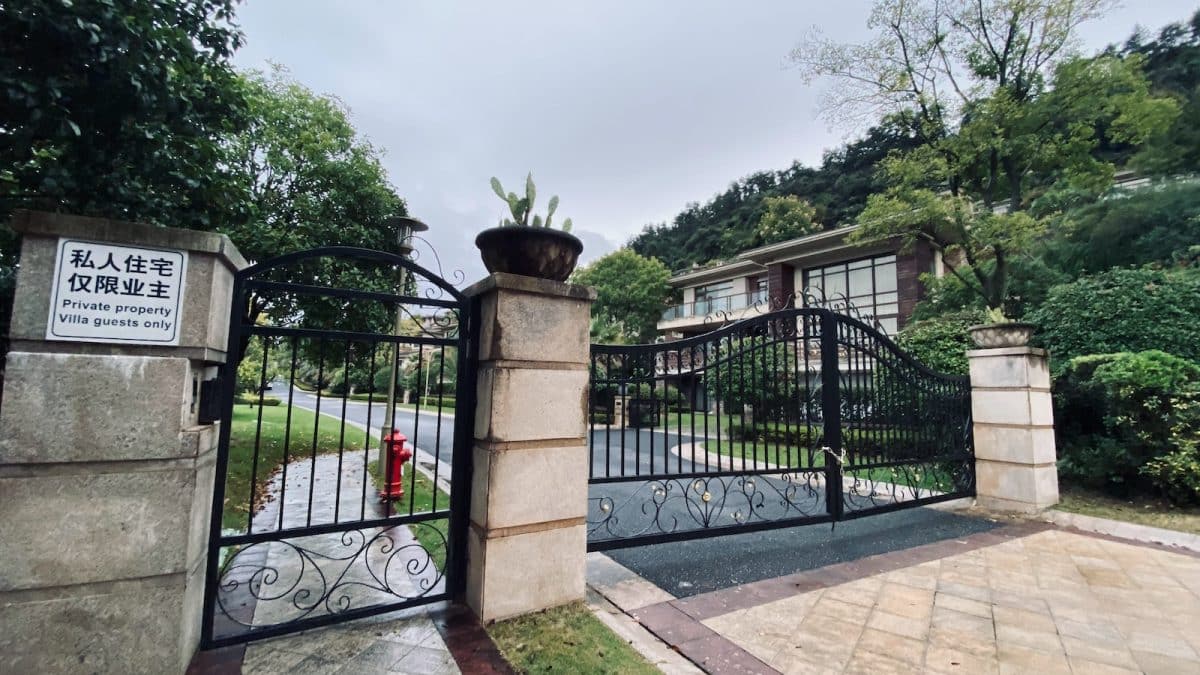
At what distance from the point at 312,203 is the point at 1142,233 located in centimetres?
1533

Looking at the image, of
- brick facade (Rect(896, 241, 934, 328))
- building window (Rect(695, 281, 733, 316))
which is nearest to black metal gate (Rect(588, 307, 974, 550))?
brick facade (Rect(896, 241, 934, 328))

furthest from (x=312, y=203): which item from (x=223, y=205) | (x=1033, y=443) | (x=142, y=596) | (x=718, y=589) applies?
(x=1033, y=443)

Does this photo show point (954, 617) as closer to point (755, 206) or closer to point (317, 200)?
point (317, 200)

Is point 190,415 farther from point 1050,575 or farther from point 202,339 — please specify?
point 1050,575

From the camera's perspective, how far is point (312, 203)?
24.9 feet

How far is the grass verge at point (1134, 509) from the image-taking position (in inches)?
197

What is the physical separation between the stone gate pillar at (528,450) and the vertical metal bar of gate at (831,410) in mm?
2732

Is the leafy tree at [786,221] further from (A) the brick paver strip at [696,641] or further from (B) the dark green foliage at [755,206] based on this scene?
(A) the brick paver strip at [696,641]

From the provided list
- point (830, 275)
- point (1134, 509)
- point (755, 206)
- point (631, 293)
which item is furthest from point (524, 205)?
point (755, 206)

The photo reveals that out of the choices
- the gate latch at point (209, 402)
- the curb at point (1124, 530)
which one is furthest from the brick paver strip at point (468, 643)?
the curb at point (1124, 530)

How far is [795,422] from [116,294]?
16.1ft

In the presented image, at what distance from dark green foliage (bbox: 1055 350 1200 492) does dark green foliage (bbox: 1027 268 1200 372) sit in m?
0.56

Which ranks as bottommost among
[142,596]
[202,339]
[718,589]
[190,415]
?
[718,589]

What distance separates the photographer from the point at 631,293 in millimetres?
29625
